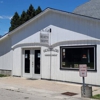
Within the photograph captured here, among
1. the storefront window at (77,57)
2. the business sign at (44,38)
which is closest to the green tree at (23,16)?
the business sign at (44,38)

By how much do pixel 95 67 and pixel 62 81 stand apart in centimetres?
272

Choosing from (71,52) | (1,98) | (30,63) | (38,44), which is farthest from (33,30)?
→ (1,98)

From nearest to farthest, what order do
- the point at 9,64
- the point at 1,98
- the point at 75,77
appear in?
the point at 1,98 → the point at 75,77 → the point at 9,64

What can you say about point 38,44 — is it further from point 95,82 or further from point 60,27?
point 95,82

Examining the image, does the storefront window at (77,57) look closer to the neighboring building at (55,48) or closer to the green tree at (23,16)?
the neighboring building at (55,48)

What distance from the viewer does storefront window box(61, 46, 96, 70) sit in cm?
1359

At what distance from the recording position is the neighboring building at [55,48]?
13.6m

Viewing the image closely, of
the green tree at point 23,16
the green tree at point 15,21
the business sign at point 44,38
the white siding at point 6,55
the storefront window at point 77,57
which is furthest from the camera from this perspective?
the green tree at point 15,21

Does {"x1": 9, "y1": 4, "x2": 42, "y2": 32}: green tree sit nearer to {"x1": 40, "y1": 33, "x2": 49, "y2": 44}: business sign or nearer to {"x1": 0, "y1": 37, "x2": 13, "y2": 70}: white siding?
{"x1": 0, "y1": 37, "x2": 13, "y2": 70}: white siding

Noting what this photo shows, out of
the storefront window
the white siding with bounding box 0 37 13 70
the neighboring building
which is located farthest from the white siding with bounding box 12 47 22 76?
the storefront window

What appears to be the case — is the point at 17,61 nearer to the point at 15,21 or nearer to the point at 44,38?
the point at 44,38

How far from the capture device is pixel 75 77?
14258 mm

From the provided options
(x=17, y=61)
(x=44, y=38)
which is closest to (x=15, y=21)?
(x=17, y=61)

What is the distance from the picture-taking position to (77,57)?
14.3 meters
